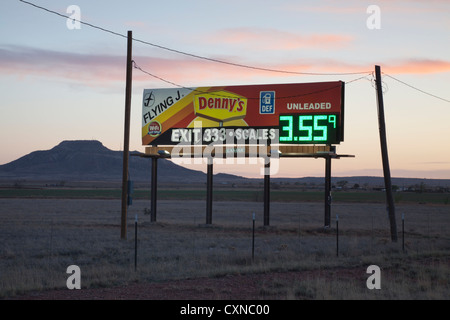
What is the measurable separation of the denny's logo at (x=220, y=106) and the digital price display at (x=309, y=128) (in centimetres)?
246

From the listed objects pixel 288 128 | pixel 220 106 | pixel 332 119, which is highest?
pixel 220 106

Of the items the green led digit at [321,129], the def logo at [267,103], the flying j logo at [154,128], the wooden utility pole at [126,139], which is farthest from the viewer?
the flying j logo at [154,128]

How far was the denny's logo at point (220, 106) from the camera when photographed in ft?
108

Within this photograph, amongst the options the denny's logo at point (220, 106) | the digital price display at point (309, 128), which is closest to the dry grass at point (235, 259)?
the digital price display at point (309, 128)

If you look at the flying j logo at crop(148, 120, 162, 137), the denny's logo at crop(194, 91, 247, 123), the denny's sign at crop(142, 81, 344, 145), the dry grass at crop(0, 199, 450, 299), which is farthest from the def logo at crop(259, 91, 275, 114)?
the dry grass at crop(0, 199, 450, 299)

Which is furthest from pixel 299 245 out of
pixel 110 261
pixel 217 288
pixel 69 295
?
pixel 69 295

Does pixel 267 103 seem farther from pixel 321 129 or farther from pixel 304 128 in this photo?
pixel 321 129

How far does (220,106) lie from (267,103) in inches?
107

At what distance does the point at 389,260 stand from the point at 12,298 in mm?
12828

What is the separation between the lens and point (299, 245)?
25.4 m

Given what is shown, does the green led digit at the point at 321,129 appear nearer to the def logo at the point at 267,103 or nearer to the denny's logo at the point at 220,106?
the def logo at the point at 267,103

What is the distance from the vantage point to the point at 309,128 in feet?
104

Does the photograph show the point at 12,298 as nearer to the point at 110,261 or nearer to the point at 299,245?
the point at 110,261

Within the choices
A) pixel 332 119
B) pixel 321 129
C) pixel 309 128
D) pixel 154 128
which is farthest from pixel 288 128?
pixel 154 128
